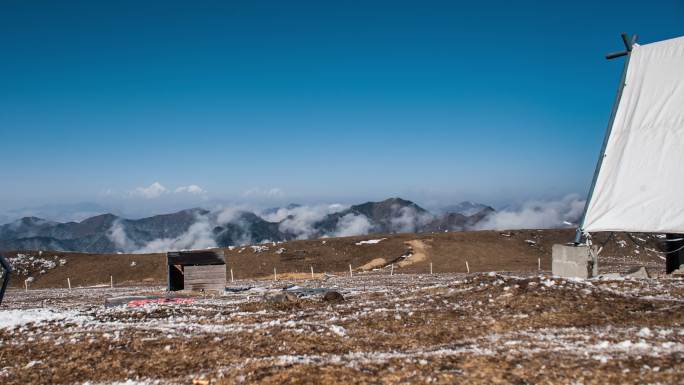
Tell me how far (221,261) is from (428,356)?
3425cm

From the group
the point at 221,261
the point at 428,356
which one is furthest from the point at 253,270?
the point at 428,356

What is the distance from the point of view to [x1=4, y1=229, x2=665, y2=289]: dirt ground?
69438 mm

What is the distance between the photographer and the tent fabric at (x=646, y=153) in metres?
23.2

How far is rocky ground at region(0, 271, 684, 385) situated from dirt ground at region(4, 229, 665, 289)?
43.0m

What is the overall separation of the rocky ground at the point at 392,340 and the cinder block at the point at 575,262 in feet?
6.89

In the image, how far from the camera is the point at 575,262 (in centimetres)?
2439

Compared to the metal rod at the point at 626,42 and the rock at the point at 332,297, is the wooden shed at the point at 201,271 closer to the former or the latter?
the rock at the point at 332,297

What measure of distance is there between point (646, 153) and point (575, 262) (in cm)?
634

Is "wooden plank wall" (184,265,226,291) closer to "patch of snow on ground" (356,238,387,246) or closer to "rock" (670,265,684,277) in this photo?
"rock" (670,265,684,277)

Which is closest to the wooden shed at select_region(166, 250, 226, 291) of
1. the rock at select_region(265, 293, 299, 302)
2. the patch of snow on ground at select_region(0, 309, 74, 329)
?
the rock at select_region(265, 293, 299, 302)

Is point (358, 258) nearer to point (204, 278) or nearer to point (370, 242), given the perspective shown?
point (370, 242)

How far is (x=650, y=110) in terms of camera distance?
2470 centimetres

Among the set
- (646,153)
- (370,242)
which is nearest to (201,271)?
(646,153)

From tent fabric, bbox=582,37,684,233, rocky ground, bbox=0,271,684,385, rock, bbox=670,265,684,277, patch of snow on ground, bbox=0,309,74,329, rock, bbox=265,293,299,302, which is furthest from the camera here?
rock, bbox=265,293,299,302
